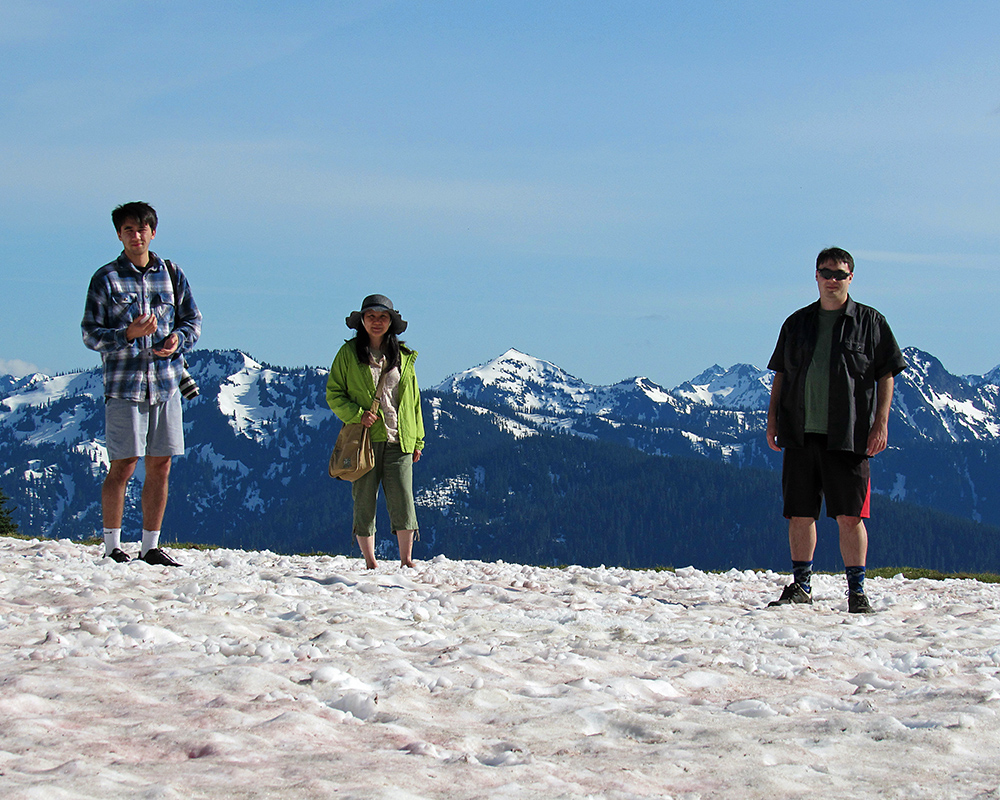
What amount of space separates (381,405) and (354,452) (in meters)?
0.66

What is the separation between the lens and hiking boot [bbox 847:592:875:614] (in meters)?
9.19

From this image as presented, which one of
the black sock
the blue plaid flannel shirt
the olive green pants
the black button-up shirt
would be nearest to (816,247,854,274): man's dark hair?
the black button-up shirt

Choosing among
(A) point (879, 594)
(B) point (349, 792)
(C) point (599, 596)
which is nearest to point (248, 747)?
(B) point (349, 792)

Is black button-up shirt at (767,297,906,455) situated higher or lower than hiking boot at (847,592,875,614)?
higher

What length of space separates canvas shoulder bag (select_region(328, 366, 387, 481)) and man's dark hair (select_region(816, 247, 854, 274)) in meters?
5.20

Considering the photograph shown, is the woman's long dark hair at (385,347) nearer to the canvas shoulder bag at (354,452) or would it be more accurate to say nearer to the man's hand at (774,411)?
the canvas shoulder bag at (354,452)

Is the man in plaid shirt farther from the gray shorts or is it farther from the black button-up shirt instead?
the black button-up shirt

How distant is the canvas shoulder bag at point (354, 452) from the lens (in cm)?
1120

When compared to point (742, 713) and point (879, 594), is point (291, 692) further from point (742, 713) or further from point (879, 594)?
point (879, 594)

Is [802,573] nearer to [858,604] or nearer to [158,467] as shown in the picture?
[858,604]

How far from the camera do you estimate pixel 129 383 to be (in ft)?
32.5

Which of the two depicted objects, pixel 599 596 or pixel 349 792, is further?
pixel 599 596

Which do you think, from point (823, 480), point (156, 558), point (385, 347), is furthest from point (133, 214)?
point (823, 480)

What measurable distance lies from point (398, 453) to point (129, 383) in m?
3.22
